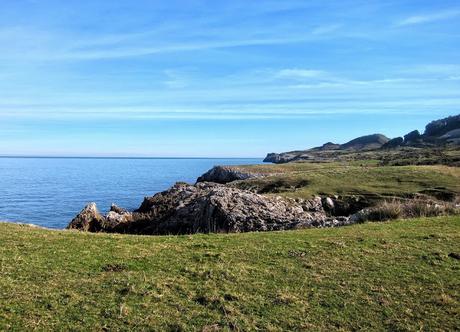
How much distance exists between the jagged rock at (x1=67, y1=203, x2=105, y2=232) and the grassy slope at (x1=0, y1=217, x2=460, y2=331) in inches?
670

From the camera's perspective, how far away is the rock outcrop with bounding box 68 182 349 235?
27172 millimetres

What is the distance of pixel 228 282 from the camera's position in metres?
11.5

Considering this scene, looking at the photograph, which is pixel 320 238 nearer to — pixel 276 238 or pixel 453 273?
pixel 276 238

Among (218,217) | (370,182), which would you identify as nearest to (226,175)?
(370,182)

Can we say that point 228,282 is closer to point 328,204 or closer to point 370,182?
point 328,204

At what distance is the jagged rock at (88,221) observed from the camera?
33000 millimetres

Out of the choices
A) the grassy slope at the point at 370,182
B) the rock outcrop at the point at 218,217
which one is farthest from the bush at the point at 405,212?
the grassy slope at the point at 370,182

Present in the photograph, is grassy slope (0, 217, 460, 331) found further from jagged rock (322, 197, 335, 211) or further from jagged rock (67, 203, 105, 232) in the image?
jagged rock (322, 197, 335, 211)

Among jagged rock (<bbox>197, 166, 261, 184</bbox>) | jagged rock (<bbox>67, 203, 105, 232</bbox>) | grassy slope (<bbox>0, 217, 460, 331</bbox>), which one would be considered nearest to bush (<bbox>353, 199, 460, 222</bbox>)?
grassy slope (<bbox>0, 217, 460, 331</bbox>)

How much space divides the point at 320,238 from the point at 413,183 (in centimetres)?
3064

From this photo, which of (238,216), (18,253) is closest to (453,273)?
(18,253)

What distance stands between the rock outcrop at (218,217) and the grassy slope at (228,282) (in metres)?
8.83

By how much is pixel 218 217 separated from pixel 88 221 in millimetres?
11151

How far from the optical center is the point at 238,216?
1113 inches
